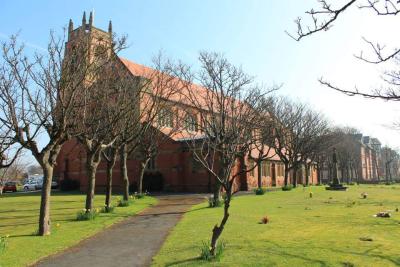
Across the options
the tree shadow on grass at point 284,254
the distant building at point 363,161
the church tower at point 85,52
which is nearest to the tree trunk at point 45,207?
the church tower at point 85,52

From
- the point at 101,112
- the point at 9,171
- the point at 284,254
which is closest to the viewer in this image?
the point at 284,254

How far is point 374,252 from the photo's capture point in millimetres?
10297

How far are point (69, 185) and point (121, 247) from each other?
42343 mm

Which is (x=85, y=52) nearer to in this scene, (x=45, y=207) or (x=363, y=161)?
(x=45, y=207)

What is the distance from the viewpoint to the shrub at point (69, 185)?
52.0 metres

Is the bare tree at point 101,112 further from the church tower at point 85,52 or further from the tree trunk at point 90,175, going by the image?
the church tower at point 85,52

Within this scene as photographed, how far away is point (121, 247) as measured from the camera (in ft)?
40.7

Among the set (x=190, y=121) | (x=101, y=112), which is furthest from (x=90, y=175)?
(x=190, y=121)

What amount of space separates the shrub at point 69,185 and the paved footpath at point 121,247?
36.1 metres

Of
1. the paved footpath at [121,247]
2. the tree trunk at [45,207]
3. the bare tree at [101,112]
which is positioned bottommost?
the paved footpath at [121,247]

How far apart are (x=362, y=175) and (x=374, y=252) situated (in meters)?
106

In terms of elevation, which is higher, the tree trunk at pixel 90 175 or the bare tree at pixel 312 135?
the bare tree at pixel 312 135

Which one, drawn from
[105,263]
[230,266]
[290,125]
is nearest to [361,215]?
[230,266]

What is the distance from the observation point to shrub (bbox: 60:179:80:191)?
52.0 m
